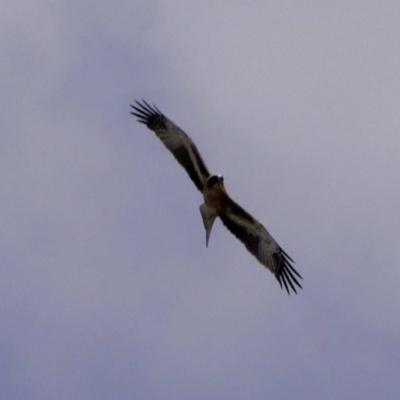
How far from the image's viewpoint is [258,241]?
21.5m

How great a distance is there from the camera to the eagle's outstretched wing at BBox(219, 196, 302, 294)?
21234mm

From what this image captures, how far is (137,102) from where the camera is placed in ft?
70.3

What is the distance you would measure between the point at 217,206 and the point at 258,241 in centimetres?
106

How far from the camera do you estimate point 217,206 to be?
21125mm

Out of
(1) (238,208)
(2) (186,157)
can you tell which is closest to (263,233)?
(1) (238,208)

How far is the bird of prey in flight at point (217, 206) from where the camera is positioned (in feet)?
68.3

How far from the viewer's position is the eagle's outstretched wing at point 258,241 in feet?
69.7

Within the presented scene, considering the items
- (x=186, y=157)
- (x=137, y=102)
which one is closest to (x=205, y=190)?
(x=186, y=157)

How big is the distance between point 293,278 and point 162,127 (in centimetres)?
370

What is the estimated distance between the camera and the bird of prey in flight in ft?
68.3

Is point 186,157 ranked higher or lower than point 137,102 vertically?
lower

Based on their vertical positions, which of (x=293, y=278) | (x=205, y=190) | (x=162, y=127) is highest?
(x=162, y=127)

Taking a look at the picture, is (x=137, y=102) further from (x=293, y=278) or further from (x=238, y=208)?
(x=293, y=278)

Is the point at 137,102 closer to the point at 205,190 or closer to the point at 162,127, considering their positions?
the point at 162,127
